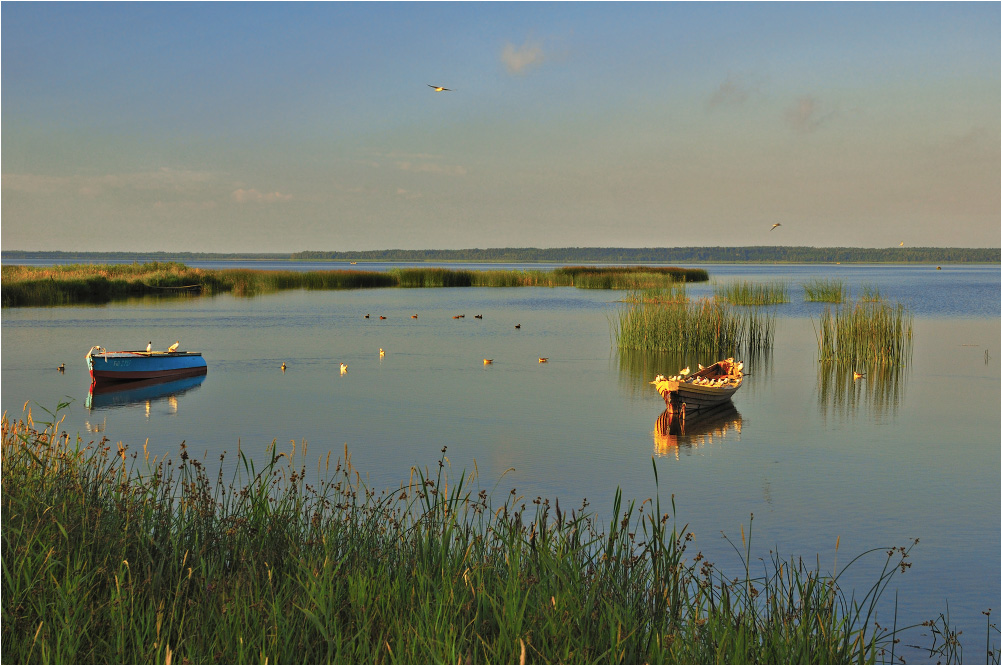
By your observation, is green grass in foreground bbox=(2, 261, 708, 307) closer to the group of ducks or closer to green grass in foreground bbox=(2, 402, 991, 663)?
the group of ducks

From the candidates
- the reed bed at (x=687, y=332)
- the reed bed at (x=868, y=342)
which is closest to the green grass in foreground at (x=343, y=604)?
the reed bed at (x=868, y=342)

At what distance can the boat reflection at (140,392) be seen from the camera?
1781 cm

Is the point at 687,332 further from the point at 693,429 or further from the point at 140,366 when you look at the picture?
the point at 140,366

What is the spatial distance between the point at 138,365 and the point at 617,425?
441 inches

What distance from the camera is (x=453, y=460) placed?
12.9 metres

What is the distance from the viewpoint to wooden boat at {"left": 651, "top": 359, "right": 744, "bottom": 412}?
1541cm

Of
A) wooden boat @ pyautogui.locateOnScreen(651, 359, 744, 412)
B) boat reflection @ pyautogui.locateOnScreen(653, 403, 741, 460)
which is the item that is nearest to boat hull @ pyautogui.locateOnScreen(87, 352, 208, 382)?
wooden boat @ pyautogui.locateOnScreen(651, 359, 744, 412)

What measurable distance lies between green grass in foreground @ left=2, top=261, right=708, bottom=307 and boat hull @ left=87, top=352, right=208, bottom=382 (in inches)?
1165

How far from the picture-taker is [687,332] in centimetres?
2522

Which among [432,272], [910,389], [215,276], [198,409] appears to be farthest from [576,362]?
[432,272]

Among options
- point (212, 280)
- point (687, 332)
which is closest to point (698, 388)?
point (687, 332)

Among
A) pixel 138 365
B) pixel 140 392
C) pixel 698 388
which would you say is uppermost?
pixel 138 365

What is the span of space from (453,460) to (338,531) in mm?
6579

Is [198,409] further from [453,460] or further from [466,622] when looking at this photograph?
[466,622]
